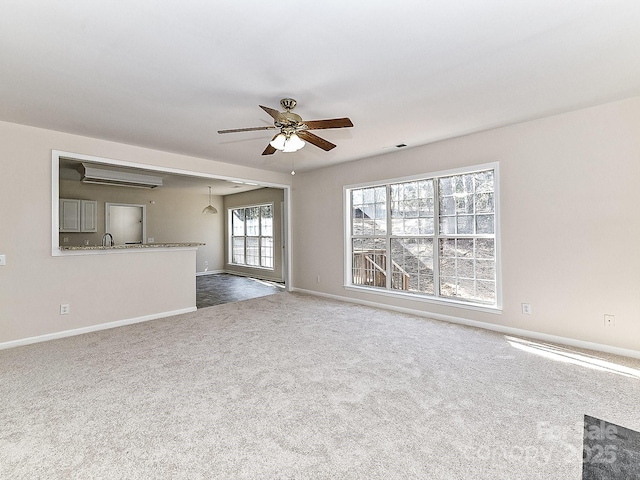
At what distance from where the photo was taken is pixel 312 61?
2.22 m

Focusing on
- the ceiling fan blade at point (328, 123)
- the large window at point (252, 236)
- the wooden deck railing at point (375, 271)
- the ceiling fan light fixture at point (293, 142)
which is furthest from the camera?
the large window at point (252, 236)

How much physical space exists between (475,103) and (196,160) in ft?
13.3

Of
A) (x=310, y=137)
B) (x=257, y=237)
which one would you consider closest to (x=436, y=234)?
(x=310, y=137)

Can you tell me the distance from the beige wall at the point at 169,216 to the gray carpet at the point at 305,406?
4587 mm

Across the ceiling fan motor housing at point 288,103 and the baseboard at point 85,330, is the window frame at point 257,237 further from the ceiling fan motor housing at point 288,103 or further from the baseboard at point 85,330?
the ceiling fan motor housing at point 288,103

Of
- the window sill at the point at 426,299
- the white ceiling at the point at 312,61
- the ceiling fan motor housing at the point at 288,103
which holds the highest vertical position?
the white ceiling at the point at 312,61

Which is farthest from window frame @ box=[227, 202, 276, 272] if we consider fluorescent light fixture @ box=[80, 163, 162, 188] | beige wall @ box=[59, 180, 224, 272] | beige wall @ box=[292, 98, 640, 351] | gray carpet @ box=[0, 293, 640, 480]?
beige wall @ box=[292, 98, 640, 351]

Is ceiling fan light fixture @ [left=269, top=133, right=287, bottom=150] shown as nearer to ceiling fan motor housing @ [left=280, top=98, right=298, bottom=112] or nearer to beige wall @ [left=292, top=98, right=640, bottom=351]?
ceiling fan motor housing @ [left=280, top=98, right=298, bottom=112]

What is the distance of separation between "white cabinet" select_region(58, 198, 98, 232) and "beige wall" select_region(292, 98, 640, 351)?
729cm

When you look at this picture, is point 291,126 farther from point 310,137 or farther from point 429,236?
point 429,236

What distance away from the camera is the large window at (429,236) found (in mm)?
3945

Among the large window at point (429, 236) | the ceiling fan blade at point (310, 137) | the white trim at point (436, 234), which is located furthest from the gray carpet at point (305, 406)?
the ceiling fan blade at point (310, 137)

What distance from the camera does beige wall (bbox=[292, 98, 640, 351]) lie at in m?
2.98

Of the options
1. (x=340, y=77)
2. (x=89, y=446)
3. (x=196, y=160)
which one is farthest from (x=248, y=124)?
(x=89, y=446)
